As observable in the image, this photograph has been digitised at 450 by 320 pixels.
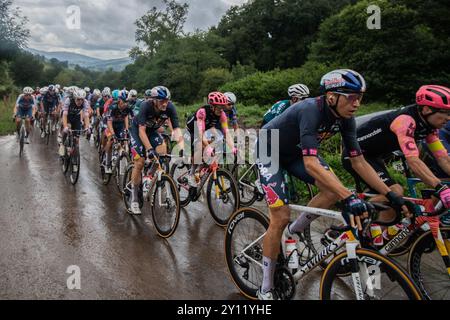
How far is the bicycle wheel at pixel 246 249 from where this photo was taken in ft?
13.1

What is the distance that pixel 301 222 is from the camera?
381 centimetres

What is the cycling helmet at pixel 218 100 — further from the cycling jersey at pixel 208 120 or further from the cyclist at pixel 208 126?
the cycling jersey at pixel 208 120

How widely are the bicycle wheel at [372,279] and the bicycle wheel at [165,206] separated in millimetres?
2991

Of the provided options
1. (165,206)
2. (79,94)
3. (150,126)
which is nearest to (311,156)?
(165,206)

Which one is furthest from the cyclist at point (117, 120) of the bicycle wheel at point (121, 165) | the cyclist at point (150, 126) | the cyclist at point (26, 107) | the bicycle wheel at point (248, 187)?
the cyclist at point (26, 107)

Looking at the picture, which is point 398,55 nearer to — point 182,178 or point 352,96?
point 182,178

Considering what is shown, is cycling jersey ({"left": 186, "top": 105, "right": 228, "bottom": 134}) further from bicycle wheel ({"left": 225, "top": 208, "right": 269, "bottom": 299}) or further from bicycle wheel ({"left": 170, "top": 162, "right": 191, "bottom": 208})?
bicycle wheel ({"left": 225, "top": 208, "right": 269, "bottom": 299})

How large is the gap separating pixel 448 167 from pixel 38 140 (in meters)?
15.9

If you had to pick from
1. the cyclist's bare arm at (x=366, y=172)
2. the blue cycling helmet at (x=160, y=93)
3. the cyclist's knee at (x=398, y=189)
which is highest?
the blue cycling helmet at (x=160, y=93)

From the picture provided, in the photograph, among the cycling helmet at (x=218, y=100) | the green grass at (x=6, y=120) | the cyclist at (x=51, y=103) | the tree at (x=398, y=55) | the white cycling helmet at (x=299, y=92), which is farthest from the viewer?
the tree at (x=398, y=55)

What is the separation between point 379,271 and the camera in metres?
2.86

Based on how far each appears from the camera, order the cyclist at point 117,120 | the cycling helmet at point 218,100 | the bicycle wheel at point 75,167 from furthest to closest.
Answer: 1. the cyclist at point 117,120
2. the bicycle wheel at point 75,167
3. the cycling helmet at point 218,100

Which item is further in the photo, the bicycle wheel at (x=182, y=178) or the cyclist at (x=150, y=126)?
the bicycle wheel at (x=182, y=178)
